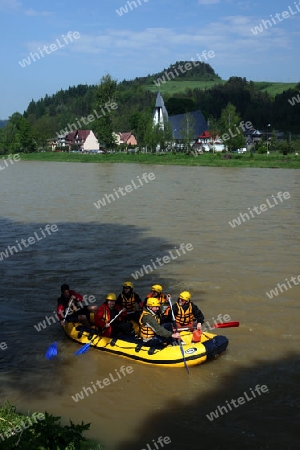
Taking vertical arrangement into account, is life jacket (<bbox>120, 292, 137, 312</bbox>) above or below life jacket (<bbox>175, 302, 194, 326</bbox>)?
above

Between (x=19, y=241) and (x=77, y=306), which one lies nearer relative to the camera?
(x=77, y=306)

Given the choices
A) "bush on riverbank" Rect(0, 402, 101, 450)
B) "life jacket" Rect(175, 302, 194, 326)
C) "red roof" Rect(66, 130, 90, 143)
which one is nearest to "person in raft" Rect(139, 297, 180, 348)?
"life jacket" Rect(175, 302, 194, 326)

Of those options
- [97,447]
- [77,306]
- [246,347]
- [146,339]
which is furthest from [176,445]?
[77,306]

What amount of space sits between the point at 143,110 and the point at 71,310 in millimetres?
122908

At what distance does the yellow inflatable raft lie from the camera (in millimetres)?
8820

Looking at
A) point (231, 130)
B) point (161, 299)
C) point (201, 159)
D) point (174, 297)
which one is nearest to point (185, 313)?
point (161, 299)

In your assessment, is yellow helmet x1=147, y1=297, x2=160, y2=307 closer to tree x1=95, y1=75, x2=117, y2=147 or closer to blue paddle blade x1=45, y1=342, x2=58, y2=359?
blue paddle blade x1=45, y1=342, x2=58, y2=359

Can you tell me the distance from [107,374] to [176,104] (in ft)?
384

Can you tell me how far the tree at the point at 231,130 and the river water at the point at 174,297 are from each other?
148ft

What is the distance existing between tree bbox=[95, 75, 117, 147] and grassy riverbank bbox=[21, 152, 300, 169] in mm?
9384

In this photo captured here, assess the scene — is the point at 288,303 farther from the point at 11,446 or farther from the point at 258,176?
the point at 258,176

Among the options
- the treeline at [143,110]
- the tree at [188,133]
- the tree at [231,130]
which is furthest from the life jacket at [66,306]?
the treeline at [143,110]

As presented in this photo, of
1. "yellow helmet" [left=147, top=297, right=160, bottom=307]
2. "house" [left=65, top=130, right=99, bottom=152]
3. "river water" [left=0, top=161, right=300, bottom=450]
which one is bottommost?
"river water" [left=0, top=161, right=300, bottom=450]

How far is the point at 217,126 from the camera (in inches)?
3054
